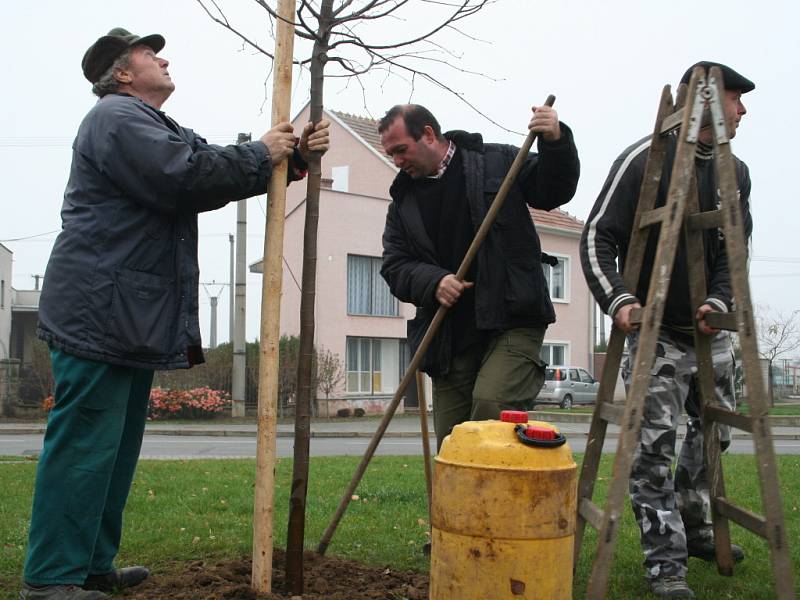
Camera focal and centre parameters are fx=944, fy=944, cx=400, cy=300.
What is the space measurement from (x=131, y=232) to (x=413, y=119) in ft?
5.25

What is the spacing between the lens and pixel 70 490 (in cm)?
365

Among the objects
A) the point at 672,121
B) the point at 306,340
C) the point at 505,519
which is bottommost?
the point at 505,519

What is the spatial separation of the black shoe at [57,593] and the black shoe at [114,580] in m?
0.39

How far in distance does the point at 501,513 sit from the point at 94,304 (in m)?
1.73

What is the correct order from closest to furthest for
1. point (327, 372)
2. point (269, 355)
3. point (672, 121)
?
point (269, 355)
point (672, 121)
point (327, 372)

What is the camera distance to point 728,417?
420cm

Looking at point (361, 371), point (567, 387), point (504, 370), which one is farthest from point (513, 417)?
point (567, 387)

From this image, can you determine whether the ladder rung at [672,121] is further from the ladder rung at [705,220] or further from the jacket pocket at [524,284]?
the jacket pocket at [524,284]

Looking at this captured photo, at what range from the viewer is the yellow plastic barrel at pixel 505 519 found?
3260mm

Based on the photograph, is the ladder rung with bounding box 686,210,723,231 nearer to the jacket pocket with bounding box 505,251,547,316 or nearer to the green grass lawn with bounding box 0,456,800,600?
the jacket pocket with bounding box 505,251,547,316

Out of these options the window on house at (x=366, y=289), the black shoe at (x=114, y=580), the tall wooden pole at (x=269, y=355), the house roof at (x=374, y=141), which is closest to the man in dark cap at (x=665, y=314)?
the tall wooden pole at (x=269, y=355)

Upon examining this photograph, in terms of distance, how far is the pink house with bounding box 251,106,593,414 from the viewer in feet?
98.0

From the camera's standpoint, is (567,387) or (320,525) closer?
(320,525)

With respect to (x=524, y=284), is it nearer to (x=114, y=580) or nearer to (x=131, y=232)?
(x=131, y=232)
